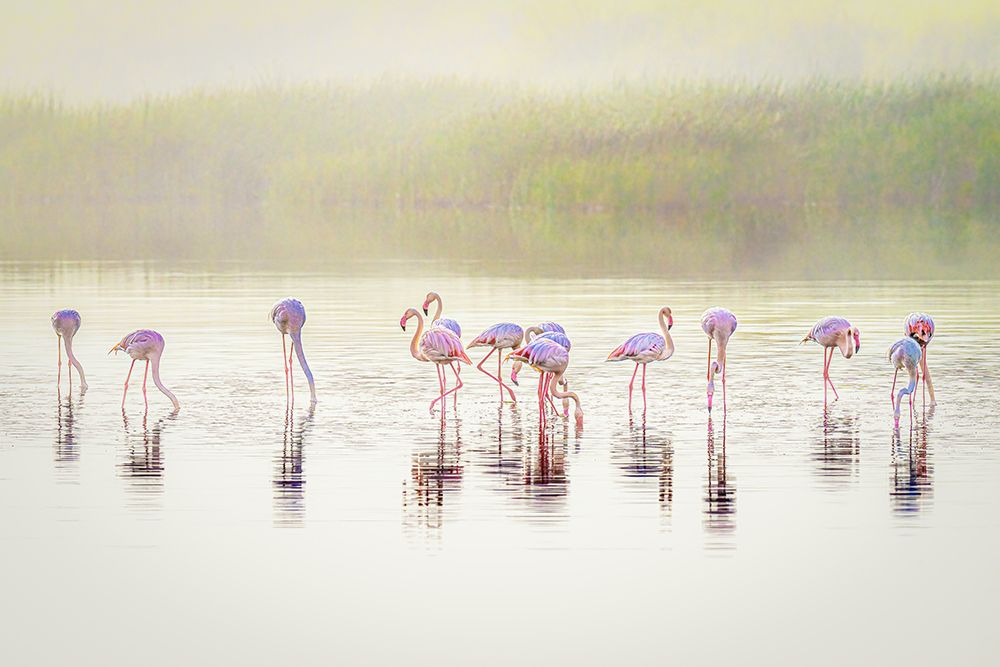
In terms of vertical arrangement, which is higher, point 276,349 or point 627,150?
point 627,150

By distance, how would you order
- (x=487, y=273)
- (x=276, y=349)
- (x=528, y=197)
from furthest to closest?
1. (x=528, y=197)
2. (x=487, y=273)
3. (x=276, y=349)

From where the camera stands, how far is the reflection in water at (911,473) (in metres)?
→ 9.28

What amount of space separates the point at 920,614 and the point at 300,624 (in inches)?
102

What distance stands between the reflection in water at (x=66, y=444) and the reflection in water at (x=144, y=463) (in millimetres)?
291

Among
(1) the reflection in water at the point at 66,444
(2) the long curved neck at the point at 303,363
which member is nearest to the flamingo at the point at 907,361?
(2) the long curved neck at the point at 303,363

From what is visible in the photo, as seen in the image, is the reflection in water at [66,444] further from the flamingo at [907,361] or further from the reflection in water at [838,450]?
the flamingo at [907,361]

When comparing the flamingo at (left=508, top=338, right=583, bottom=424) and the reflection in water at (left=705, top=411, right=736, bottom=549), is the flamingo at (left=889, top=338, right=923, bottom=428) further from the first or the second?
the flamingo at (left=508, top=338, right=583, bottom=424)

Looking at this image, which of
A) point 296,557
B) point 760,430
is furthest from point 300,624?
point 760,430

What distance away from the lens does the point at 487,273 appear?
30062 millimetres

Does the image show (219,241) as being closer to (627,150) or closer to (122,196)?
(627,150)

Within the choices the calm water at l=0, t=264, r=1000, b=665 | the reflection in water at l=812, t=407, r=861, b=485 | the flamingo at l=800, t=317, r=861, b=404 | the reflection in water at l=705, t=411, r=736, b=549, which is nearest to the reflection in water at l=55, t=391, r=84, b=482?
the calm water at l=0, t=264, r=1000, b=665

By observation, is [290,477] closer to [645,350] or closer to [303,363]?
[303,363]

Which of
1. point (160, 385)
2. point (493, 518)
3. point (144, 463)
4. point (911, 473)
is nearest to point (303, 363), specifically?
point (160, 385)

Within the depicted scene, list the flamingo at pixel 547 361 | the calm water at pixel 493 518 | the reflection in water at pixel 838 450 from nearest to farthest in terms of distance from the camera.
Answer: the calm water at pixel 493 518 → the reflection in water at pixel 838 450 → the flamingo at pixel 547 361
